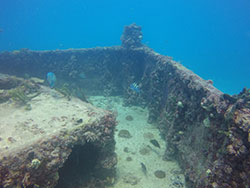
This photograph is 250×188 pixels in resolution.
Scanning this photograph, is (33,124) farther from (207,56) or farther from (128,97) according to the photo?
(207,56)

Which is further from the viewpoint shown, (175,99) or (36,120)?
(175,99)

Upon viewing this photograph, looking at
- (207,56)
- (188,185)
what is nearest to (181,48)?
(207,56)

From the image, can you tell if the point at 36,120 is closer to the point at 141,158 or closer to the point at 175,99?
the point at 141,158

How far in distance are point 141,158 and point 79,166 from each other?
3266mm

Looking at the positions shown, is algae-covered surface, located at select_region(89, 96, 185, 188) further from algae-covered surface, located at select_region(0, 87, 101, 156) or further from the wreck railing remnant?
algae-covered surface, located at select_region(0, 87, 101, 156)

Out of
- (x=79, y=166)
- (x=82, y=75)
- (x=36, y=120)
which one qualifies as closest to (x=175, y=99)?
(x=79, y=166)

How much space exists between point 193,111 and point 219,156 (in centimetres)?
224

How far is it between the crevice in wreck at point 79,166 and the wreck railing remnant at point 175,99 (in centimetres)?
356

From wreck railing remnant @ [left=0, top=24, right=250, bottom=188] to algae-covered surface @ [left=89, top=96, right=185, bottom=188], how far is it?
524mm

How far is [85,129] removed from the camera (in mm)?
4578

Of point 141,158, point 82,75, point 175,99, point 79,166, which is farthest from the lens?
point 82,75

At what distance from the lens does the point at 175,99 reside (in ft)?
24.1

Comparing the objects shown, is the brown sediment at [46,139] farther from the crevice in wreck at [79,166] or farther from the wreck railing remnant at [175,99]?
the wreck railing remnant at [175,99]

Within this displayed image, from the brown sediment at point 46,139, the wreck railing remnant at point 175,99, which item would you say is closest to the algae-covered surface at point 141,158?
the wreck railing remnant at point 175,99
